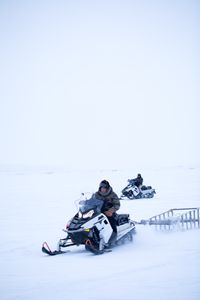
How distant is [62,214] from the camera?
1505 cm

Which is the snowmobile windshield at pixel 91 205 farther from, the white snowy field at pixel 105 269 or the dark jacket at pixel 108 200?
the white snowy field at pixel 105 269

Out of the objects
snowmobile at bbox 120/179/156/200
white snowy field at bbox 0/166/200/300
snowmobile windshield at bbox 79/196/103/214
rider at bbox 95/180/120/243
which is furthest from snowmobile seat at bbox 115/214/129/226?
snowmobile at bbox 120/179/156/200

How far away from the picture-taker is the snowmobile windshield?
27.2ft

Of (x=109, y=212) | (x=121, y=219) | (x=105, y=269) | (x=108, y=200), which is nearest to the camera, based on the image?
(x=105, y=269)

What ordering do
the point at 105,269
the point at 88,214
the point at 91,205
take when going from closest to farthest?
1. the point at 105,269
2. the point at 88,214
3. the point at 91,205

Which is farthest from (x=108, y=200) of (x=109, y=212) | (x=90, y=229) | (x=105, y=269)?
(x=105, y=269)

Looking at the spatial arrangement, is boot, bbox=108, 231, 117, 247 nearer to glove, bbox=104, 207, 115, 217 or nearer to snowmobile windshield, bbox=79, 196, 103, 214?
glove, bbox=104, 207, 115, 217

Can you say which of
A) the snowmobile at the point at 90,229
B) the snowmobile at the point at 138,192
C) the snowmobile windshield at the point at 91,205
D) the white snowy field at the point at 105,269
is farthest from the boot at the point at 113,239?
the snowmobile at the point at 138,192

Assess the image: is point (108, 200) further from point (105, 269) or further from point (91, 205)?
point (105, 269)

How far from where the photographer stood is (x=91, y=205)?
8.35 metres

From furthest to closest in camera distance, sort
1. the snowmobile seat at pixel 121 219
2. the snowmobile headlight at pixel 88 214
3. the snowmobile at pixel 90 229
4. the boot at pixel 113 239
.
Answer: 1. the snowmobile seat at pixel 121 219
2. the boot at pixel 113 239
3. the snowmobile headlight at pixel 88 214
4. the snowmobile at pixel 90 229

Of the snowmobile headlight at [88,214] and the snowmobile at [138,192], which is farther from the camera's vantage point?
Result: the snowmobile at [138,192]

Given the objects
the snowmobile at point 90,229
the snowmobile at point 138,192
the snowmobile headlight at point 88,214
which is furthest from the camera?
the snowmobile at point 138,192

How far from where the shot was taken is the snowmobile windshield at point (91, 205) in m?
8.30
